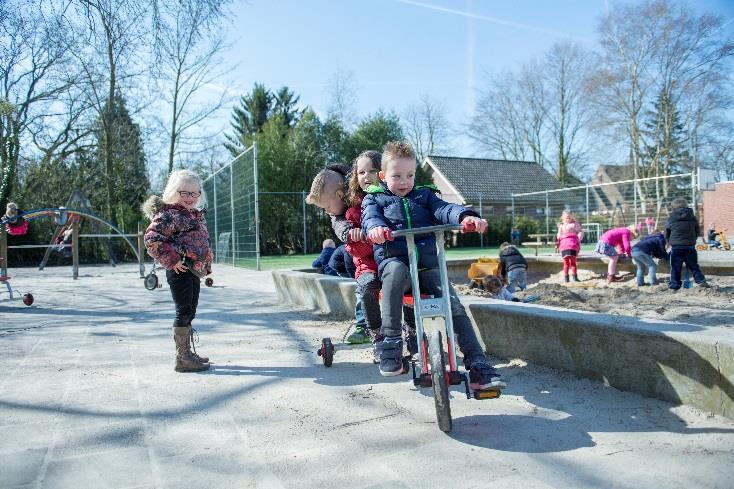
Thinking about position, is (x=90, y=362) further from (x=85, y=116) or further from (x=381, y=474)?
(x=85, y=116)

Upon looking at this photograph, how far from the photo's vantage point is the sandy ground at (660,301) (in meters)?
5.14

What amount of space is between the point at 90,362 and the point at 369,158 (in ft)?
8.69

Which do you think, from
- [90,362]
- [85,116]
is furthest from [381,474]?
[85,116]

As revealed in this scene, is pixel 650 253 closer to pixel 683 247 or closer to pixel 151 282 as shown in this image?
pixel 683 247

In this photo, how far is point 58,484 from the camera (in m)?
2.02

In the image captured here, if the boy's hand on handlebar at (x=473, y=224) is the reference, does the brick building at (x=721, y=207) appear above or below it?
above

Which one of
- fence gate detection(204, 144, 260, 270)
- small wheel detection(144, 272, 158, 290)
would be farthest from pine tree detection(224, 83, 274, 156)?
small wheel detection(144, 272, 158, 290)

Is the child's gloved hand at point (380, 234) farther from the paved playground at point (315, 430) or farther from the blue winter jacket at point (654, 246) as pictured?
the blue winter jacket at point (654, 246)

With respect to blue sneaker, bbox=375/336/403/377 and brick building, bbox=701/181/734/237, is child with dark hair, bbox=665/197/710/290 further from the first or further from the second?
brick building, bbox=701/181/734/237

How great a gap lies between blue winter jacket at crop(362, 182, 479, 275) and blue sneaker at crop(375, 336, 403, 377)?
1.46 ft

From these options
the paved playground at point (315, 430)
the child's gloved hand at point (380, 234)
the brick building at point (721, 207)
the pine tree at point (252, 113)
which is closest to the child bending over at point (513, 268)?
the paved playground at point (315, 430)

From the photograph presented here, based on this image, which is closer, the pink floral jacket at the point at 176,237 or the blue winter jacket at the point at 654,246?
the pink floral jacket at the point at 176,237

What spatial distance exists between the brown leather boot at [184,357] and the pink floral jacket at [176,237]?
444mm

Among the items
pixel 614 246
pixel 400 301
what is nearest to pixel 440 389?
pixel 400 301
